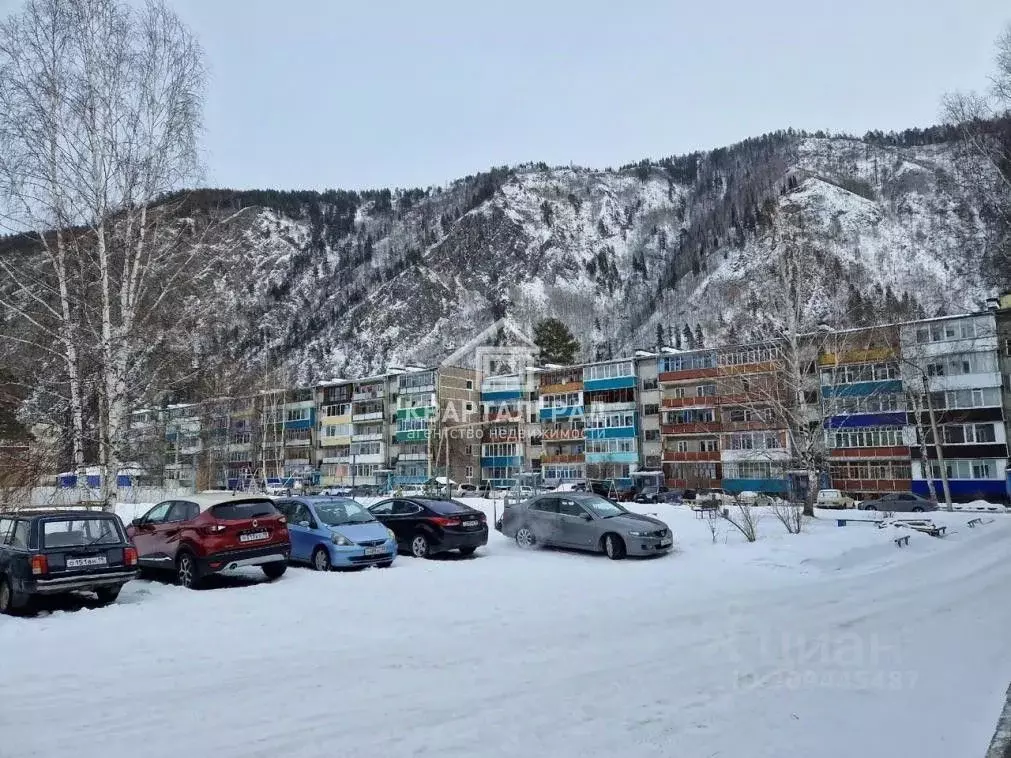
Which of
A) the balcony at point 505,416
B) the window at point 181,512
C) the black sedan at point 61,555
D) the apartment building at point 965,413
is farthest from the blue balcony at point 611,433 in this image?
the black sedan at point 61,555

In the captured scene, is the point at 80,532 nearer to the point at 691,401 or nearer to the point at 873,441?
the point at 873,441

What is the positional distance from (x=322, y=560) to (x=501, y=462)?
62634 millimetres

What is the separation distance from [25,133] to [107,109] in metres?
1.85

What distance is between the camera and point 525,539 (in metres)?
16.8

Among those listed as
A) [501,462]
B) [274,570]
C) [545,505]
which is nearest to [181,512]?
[274,570]

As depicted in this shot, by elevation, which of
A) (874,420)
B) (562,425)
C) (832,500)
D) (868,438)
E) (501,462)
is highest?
(562,425)

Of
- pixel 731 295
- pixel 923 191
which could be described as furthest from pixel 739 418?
pixel 923 191

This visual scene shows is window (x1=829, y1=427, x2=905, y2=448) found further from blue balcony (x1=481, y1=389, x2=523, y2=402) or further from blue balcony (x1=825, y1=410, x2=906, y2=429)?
blue balcony (x1=481, y1=389, x2=523, y2=402)

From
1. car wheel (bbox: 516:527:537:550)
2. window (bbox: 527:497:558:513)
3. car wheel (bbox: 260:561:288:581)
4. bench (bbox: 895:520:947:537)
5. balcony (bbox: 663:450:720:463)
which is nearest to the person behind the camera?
car wheel (bbox: 260:561:288:581)

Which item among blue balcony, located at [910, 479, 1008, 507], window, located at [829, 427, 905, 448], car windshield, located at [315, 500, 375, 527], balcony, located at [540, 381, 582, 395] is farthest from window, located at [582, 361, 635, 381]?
car windshield, located at [315, 500, 375, 527]

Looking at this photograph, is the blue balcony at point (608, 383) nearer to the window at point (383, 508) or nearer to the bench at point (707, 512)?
the bench at point (707, 512)

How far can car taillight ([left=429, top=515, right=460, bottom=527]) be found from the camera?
1555cm

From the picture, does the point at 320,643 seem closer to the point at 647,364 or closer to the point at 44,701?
the point at 44,701

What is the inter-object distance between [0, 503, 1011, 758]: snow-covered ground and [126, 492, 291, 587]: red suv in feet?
1.52
